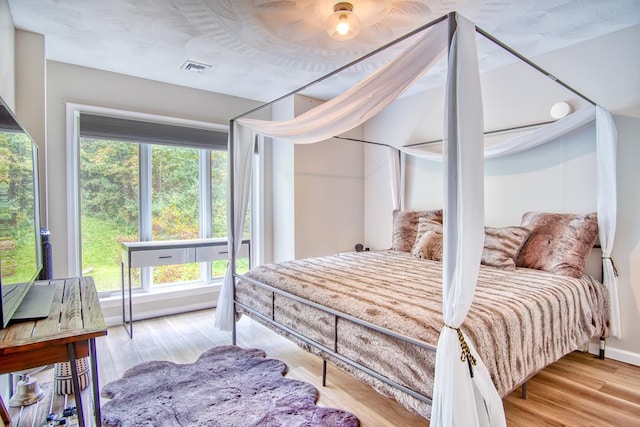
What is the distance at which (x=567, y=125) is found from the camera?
282 cm

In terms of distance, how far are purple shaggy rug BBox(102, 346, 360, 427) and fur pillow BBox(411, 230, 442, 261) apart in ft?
5.40

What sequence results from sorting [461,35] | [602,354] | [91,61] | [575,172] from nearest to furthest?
1. [461,35]
2. [602,354]
3. [575,172]
4. [91,61]

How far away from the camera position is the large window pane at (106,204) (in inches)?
136

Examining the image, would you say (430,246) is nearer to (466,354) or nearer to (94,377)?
(466,354)

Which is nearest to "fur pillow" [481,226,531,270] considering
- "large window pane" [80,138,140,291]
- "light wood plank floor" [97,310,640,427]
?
"light wood plank floor" [97,310,640,427]

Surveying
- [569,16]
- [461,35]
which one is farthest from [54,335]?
[569,16]

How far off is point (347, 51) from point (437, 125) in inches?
60.2

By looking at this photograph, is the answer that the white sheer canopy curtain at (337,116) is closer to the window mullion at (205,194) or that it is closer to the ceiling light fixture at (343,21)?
the ceiling light fixture at (343,21)

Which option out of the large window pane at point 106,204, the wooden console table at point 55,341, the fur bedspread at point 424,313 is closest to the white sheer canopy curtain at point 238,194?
the fur bedspread at point 424,313

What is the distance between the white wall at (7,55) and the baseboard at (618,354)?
4549 mm

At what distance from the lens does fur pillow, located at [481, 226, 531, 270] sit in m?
2.84

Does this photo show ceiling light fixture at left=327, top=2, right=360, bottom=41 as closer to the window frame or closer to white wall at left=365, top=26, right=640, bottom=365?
white wall at left=365, top=26, right=640, bottom=365

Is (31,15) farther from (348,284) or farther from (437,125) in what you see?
(437,125)

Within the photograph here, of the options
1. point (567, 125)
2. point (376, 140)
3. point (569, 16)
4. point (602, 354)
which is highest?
point (569, 16)
